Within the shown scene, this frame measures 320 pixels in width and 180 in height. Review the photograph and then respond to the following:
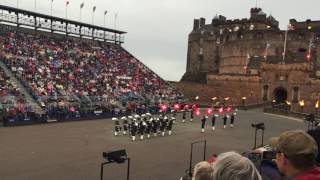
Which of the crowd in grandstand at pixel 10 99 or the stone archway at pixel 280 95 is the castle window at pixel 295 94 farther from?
the crowd in grandstand at pixel 10 99

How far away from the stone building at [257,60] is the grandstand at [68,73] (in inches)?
535

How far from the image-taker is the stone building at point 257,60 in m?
59.2

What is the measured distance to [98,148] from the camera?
22938mm

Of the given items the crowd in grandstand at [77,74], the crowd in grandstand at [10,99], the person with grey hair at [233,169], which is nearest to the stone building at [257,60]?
the crowd in grandstand at [77,74]

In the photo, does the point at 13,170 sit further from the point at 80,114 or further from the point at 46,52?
the point at 46,52

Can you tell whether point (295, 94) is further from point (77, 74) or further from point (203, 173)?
point (203, 173)

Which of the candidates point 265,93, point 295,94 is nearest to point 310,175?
point 295,94

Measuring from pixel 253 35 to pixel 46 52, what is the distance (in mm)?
44543

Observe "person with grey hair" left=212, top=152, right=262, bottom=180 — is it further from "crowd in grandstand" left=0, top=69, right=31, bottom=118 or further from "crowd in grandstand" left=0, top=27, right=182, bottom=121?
"crowd in grandstand" left=0, top=27, right=182, bottom=121

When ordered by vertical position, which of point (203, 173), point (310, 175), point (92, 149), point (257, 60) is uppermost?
point (257, 60)

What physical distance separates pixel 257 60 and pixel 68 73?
37.1m

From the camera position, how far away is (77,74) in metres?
46.0

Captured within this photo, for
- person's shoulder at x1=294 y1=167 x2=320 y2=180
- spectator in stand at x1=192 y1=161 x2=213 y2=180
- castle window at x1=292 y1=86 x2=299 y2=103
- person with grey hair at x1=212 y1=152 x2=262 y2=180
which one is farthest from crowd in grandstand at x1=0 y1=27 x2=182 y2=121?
person's shoulder at x1=294 y1=167 x2=320 y2=180

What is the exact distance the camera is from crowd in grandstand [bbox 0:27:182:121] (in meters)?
39.7
